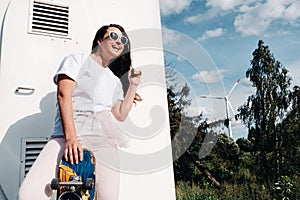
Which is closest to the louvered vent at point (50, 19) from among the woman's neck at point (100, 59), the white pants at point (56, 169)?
the woman's neck at point (100, 59)

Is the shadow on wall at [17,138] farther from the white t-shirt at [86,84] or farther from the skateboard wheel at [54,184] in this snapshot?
the skateboard wheel at [54,184]

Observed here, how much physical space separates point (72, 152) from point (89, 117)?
0.24 meters

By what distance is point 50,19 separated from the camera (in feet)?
6.27

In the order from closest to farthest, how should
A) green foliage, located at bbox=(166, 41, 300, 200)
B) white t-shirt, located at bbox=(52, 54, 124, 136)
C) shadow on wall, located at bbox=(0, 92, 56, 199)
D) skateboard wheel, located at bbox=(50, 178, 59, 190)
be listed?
skateboard wheel, located at bbox=(50, 178, 59, 190) < white t-shirt, located at bbox=(52, 54, 124, 136) < shadow on wall, located at bbox=(0, 92, 56, 199) < green foliage, located at bbox=(166, 41, 300, 200)

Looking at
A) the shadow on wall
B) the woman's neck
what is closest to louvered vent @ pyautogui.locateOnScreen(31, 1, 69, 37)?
the shadow on wall

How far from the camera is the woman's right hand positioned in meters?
1.11

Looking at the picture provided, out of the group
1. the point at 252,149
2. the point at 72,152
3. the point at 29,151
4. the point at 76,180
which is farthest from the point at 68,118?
the point at 252,149

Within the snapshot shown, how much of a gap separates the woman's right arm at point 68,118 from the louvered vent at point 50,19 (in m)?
0.84

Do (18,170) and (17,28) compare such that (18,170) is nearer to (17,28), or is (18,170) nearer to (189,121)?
(17,28)

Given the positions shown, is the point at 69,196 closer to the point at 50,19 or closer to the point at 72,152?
the point at 72,152

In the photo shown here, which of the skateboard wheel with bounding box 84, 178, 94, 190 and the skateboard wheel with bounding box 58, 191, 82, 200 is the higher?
the skateboard wheel with bounding box 84, 178, 94, 190

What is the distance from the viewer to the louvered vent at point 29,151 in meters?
1.64

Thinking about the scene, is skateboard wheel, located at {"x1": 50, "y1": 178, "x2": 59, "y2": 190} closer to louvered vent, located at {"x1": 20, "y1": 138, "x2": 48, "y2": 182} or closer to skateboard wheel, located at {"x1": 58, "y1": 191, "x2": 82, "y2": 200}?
skateboard wheel, located at {"x1": 58, "y1": 191, "x2": 82, "y2": 200}

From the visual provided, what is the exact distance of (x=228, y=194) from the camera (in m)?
5.06
